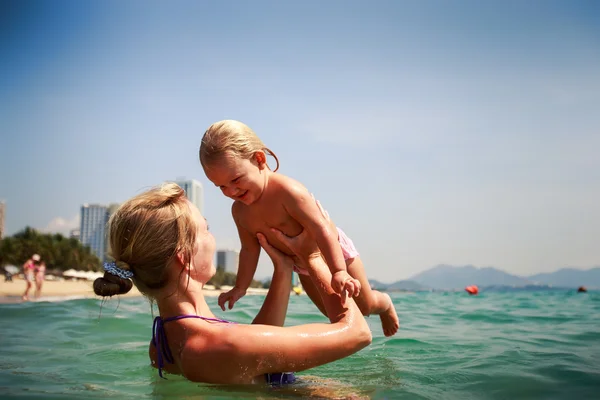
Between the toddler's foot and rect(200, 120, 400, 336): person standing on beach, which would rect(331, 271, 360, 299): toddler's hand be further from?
the toddler's foot

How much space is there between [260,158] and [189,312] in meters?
1.40

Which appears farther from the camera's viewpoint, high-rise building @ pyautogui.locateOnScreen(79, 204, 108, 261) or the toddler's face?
high-rise building @ pyautogui.locateOnScreen(79, 204, 108, 261)

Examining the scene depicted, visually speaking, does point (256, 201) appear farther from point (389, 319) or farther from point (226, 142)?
point (389, 319)

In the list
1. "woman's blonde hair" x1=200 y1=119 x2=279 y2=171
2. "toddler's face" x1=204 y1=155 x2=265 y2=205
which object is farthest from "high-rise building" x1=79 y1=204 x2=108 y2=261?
"woman's blonde hair" x1=200 y1=119 x2=279 y2=171

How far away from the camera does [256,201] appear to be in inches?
164

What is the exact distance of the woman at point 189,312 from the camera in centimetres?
292

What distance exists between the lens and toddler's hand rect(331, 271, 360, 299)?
3.47 m

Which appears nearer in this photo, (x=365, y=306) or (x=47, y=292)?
(x=365, y=306)

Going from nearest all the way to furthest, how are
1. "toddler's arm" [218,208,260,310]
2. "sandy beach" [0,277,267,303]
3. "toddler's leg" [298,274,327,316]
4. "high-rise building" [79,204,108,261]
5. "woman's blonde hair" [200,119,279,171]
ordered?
"woman's blonde hair" [200,119,279,171] < "toddler's arm" [218,208,260,310] < "toddler's leg" [298,274,327,316] < "sandy beach" [0,277,267,303] < "high-rise building" [79,204,108,261]

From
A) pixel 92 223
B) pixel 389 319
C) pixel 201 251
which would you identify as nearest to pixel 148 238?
pixel 201 251

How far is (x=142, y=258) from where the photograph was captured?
2967mm

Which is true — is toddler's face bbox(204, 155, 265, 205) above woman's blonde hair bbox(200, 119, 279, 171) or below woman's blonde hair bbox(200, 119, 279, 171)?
below

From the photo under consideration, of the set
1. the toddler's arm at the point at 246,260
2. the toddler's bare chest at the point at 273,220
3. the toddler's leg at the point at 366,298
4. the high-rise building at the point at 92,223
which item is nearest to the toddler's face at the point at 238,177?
the toddler's bare chest at the point at 273,220

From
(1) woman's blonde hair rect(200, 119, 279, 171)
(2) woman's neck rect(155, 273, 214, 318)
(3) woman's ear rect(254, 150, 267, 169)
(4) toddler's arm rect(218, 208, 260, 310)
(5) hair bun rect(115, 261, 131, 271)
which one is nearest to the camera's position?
(5) hair bun rect(115, 261, 131, 271)
